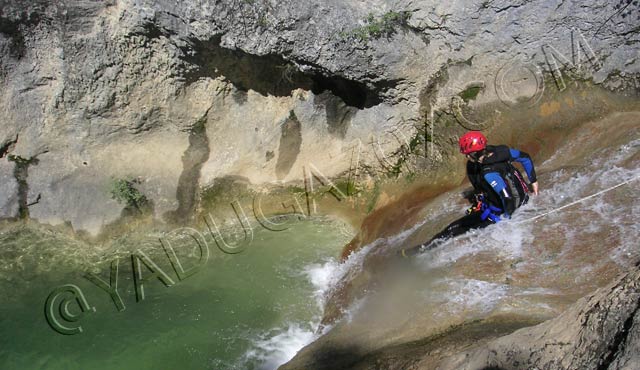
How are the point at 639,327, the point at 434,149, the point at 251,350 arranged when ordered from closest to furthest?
the point at 639,327, the point at 251,350, the point at 434,149

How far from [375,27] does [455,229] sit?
2800mm

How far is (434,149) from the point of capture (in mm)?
8133

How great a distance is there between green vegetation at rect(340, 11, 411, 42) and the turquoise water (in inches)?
111

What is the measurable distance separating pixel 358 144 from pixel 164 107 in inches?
114

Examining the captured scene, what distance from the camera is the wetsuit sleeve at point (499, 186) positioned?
587 cm

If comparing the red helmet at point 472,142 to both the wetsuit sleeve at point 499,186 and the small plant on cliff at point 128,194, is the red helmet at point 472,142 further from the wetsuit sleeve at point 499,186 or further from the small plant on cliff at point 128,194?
the small plant on cliff at point 128,194

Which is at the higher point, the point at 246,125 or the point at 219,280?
the point at 246,125

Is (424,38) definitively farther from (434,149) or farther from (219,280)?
(219,280)

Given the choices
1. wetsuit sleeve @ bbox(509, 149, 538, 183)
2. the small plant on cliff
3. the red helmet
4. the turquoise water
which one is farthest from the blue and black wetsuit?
the small plant on cliff

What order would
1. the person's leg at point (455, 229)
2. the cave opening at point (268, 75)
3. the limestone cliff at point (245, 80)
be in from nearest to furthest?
the person's leg at point (455, 229) → the limestone cliff at point (245, 80) → the cave opening at point (268, 75)

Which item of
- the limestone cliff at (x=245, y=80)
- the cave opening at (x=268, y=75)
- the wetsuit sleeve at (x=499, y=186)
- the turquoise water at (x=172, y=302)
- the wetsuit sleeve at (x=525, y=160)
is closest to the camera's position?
the wetsuit sleeve at (x=499, y=186)

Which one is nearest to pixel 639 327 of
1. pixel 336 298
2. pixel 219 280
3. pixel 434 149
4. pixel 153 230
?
pixel 336 298

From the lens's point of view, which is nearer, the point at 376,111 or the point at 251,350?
the point at 251,350

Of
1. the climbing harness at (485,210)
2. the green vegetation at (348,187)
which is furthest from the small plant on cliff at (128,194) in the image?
the climbing harness at (485,210)
